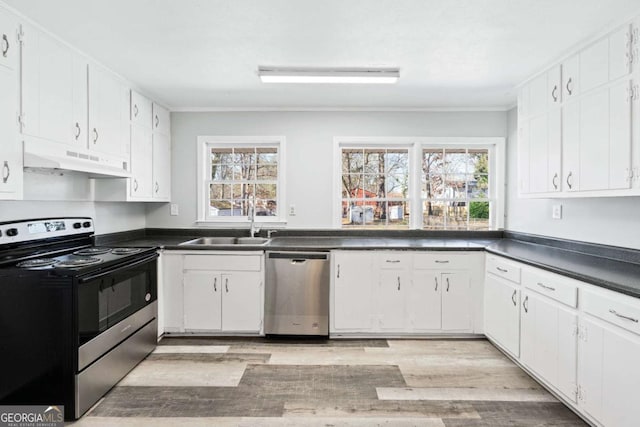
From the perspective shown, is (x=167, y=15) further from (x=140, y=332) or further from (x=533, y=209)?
(x=533, y=209)

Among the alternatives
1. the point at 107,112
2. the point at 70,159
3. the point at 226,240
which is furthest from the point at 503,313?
the point at 107,112

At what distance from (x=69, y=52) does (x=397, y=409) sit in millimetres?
3254

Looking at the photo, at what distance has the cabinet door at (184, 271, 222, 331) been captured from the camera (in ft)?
10.8

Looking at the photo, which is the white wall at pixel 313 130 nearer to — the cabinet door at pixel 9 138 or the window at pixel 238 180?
the window at pixel 238 180

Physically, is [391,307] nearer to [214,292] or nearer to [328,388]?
[328,388]

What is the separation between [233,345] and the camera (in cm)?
316

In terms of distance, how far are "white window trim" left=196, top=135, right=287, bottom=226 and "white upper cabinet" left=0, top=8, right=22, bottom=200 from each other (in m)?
1.95

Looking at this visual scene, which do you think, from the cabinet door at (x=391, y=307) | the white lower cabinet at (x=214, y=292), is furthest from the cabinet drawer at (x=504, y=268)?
the white lower cabinet at (x=214, y=292)

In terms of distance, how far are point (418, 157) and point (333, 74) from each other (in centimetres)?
153

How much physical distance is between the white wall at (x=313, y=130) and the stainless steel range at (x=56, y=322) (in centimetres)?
183

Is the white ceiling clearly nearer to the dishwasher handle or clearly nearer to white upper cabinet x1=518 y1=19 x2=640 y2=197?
white upper cabinet x1=518 y1=19 x2=640 y2=197

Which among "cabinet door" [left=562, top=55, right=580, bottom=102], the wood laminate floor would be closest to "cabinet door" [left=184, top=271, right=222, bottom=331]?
the wood laminate floor

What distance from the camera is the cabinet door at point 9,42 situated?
1.94 metres

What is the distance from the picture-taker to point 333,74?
2.87 m
